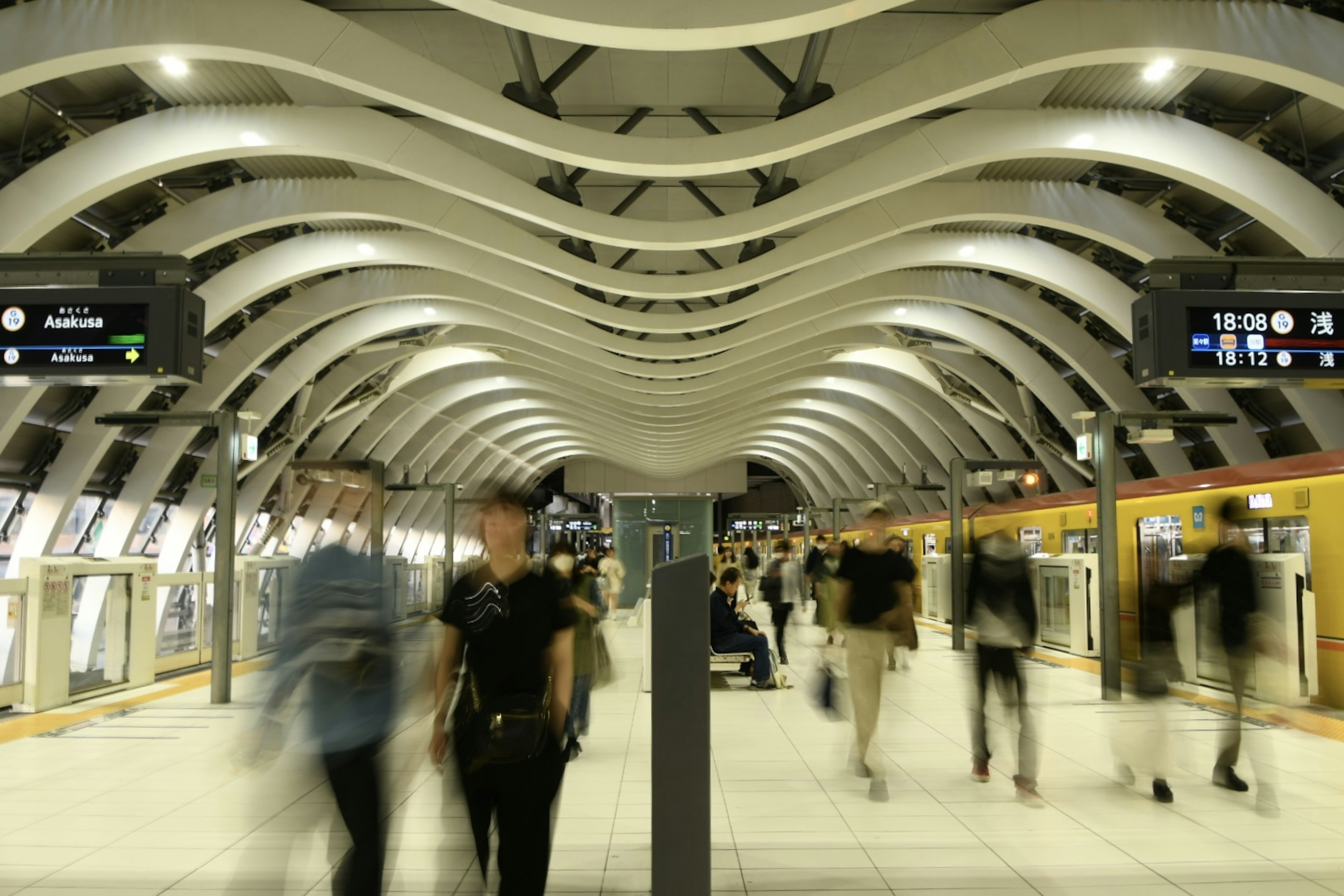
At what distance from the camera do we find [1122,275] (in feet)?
59.8

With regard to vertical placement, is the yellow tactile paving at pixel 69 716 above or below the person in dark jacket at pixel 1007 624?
below

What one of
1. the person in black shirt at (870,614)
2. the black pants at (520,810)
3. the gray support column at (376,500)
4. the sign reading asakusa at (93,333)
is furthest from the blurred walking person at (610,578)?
the black pants at (520,810)

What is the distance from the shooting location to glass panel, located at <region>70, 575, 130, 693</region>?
463 inches

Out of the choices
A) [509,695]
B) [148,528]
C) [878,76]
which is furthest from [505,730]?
[148,528]

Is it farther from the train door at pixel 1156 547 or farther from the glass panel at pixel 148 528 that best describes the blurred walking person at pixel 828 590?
the glass panel at pixel 148 528

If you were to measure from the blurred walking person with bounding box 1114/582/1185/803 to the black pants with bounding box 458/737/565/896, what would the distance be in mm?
4123

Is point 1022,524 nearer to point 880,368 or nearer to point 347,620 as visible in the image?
A: point 880,368

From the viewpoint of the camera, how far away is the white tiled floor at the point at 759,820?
197 inches

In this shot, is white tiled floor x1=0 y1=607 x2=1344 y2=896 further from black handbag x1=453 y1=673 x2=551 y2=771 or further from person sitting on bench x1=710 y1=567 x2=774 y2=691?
person sitting on bench x1=710 y1=567 x2=774 y2=691

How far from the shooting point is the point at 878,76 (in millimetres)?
10414

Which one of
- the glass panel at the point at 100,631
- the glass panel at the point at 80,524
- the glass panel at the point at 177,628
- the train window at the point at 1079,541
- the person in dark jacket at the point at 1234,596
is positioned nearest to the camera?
the person in dark jacket at the point at 1234,596

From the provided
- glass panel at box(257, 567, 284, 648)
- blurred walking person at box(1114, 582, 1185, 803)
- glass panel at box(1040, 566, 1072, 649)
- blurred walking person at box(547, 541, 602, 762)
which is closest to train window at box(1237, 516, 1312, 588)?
glass panel at box(1040, 566, 1072, 649)

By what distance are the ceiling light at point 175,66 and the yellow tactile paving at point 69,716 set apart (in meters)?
6.68

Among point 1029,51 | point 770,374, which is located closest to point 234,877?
point 1029,51
